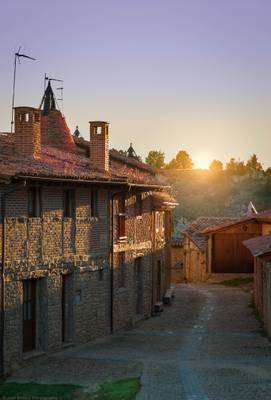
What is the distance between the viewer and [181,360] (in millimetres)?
20172

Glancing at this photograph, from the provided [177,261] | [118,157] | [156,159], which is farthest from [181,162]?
[118,157]

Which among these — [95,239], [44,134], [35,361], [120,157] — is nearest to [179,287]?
[120,157]

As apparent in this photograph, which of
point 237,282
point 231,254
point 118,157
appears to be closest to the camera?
point 118,157

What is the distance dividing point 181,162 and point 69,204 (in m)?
93.5

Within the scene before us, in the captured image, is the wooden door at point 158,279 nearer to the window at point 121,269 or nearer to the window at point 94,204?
the window at point 121,269

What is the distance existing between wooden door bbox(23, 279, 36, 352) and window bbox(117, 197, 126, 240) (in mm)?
5858

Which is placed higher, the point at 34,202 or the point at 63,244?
the point at 34,202

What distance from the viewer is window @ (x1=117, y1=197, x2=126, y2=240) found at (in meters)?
26.4

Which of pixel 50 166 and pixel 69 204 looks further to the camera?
pixel 69 204

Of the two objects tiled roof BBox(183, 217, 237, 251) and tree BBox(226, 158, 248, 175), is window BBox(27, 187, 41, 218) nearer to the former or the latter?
tiled roof BBox(183, 217, 237, 251)

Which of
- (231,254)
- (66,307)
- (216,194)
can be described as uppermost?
(216,194)

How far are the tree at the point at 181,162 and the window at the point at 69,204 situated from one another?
91.2 m

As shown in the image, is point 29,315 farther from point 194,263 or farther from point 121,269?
point 194,263

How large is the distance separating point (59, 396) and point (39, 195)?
23.2 ft
